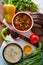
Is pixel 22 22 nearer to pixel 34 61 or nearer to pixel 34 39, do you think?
pixel 34 39

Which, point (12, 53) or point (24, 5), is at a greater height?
point (24, 5)

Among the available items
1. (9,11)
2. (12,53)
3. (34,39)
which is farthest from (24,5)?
(12,53)

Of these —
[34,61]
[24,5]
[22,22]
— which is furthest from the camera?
[24,5]

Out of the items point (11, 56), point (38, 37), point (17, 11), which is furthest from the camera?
point (17, 11)

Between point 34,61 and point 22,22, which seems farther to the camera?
point 22,22

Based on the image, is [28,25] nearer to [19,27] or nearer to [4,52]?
[19,27]

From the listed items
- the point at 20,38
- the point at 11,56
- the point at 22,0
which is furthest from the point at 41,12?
the point at 11,56

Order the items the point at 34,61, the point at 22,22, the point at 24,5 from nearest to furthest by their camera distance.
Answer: the point at 34,61 → the point at 22,22 → the point at 24,5
